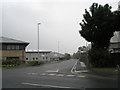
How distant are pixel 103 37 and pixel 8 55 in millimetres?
28424

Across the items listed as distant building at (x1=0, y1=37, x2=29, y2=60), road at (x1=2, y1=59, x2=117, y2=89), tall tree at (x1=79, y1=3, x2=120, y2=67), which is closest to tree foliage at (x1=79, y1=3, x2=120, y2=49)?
tall tree at (x1=79, y1=3, x2=120, y2=67)

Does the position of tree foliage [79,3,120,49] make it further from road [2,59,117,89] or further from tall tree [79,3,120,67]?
road [2,59,117,89]

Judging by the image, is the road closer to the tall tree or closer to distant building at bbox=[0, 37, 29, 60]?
the tall tree

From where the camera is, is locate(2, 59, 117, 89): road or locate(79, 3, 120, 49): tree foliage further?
locate(79, 3, 120, 49): tree foliage

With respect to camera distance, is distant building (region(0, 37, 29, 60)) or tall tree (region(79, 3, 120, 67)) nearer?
tall tree (region(79, 3, 120, 67))

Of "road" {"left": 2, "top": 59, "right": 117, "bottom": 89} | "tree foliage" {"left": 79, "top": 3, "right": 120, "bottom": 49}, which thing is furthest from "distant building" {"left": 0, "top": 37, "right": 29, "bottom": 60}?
"road" {"left": 2, "top": 59, "right": 117, "bottom": 89}

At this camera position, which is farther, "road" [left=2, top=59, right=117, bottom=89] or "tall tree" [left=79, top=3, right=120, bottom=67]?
"tall tree" [left=79, top=3, right=120, bottom=67]

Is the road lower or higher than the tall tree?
lower

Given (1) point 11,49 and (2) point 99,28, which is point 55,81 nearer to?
(2) point 99,28

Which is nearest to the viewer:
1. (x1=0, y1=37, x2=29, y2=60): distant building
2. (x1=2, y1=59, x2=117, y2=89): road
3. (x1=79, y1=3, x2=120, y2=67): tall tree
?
(x1=2, y1=59, x2=117, y2=89): road

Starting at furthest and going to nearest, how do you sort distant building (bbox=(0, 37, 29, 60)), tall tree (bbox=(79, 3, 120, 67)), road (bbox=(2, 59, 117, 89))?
distant building (bbox=(0, 37, 29, 60))
tall tree (bbox=(79, 3, 120, 67))
road (bbox=(2, 59, 117, 89))

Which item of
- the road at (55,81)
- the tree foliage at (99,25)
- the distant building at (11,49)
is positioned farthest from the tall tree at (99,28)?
the distant building at (11,49)

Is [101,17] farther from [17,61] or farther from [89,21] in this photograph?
[17,61]

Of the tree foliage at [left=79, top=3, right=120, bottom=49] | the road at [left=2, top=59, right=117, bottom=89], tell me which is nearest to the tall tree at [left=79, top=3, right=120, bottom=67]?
the tree foliage at [left=79, top=3, right=120, bottom=49]
